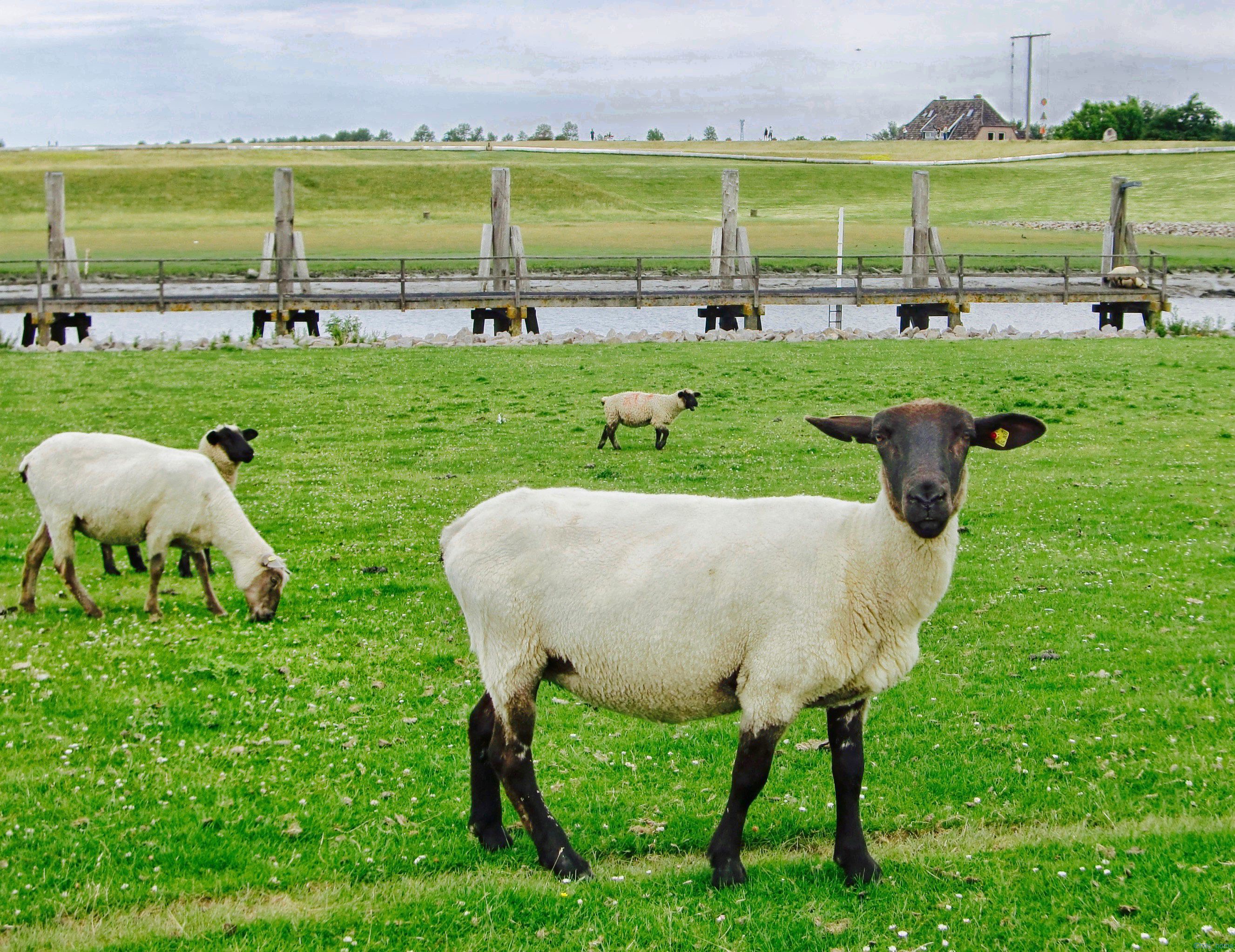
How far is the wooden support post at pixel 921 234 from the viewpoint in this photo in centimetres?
3781

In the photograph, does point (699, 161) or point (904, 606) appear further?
point (699, 161)

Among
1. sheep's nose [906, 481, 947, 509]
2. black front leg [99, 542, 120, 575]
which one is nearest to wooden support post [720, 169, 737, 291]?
black front leg [99, 542, 120, 575]

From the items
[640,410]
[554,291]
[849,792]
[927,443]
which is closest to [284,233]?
[554,291]

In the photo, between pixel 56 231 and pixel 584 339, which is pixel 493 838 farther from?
pixel 56 231

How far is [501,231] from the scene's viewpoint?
36656mm

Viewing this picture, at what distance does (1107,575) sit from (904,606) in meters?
7.02

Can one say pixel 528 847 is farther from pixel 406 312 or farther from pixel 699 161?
pixel 699 161

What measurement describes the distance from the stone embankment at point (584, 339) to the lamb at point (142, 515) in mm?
19393

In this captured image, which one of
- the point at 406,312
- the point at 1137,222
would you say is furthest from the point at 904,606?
the point at 1137,222

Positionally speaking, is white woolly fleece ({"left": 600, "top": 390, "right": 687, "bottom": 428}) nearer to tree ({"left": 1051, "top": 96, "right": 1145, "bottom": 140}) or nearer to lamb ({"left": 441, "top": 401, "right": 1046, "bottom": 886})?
lamb ({"left": 441, "top": 401, "right": 1046, "bottom": 886})

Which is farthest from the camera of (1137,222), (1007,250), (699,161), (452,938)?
(699,161)

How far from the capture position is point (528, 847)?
22.0 feet

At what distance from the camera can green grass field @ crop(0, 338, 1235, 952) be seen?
18.9 ft

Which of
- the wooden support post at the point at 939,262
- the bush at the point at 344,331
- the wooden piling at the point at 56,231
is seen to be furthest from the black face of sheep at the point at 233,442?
the wooden support post at the point at 939,262
